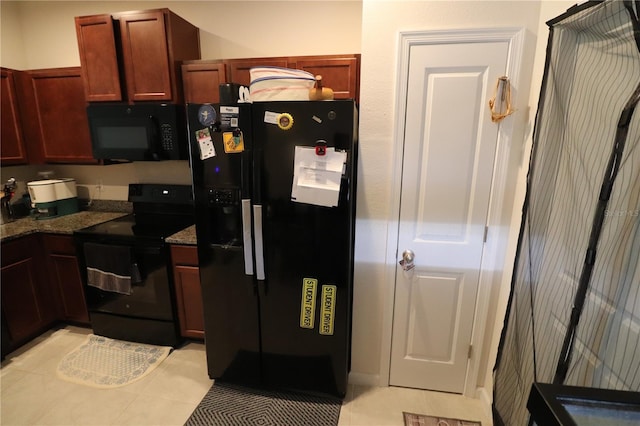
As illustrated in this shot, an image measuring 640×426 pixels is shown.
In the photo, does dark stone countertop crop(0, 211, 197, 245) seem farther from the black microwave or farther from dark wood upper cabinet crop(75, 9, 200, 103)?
dark wood upper cabinet crop(75, 9, 200, 103)

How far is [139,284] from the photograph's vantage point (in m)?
2.26

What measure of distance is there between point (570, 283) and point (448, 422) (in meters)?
1.15

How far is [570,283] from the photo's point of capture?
1.17 meters

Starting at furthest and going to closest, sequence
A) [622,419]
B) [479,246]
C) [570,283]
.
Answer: [479,246] → [570,283] → [622,419]

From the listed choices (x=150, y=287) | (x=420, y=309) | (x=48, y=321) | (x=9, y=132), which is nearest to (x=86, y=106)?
(x=9, y=132)

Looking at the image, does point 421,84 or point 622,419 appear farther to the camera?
point 421,84

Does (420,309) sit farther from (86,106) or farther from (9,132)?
(9,132)

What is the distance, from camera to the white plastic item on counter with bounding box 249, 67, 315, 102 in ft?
5.26

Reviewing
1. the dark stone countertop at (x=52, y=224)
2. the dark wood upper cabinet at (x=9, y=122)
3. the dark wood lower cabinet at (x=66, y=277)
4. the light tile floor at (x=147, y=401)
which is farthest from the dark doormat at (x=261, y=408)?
the dark wood upper cabinet at (x=9, y=122)

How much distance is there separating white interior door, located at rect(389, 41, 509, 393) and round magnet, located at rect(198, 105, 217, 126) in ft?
3.40

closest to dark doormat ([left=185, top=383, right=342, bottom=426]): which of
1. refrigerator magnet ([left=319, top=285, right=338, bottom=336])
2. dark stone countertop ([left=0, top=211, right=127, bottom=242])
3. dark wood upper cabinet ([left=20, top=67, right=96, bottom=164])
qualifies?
refrigerator magnet ([left=319, top=285, right=338, bottom=336])

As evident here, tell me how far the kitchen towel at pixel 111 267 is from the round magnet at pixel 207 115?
3.80 feet

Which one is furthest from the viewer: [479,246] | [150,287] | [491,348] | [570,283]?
[150,287]

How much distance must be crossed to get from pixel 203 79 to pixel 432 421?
8.70 ft
